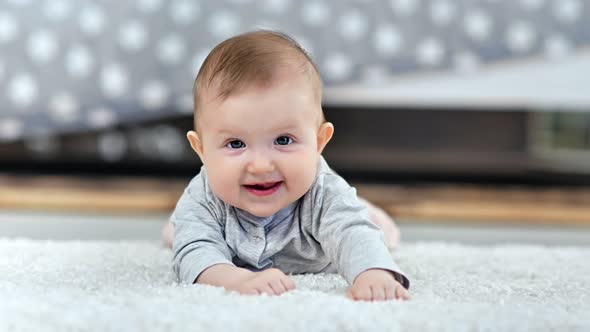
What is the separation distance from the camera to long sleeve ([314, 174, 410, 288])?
2.22ft

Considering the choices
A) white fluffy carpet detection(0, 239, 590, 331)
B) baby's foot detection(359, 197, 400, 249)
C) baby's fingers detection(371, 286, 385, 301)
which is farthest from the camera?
baby's foot detection(359, 197, 400, 249)

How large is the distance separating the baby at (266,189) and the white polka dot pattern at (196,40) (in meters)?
1.25

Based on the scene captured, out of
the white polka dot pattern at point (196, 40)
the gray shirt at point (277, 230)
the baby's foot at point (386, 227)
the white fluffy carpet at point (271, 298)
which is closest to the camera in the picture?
the white fluffy carpet at point (271, 298)

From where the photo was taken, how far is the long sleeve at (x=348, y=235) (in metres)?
0.68

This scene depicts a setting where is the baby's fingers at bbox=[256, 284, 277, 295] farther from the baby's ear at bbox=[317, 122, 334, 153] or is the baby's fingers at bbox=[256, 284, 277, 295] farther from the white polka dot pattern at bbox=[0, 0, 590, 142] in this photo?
the white polka dot pattern at bbox=[0, 0, 590, 142]

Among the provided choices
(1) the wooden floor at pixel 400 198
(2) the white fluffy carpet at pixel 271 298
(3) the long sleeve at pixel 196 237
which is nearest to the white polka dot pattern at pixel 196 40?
(1) the wooden floor at pixel 400 198

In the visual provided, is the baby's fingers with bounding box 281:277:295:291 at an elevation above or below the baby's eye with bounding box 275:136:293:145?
below

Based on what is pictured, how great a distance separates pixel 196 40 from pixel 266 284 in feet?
4.72

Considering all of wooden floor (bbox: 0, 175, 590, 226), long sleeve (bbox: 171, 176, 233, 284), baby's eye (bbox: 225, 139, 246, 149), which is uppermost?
baby's eye (bbox: 225, 139, 246, 149)

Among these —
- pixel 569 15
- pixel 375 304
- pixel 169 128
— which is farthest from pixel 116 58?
pixel 375 304

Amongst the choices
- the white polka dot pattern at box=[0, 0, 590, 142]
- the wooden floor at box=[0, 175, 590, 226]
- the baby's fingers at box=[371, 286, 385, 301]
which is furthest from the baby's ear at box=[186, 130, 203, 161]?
the white polka dot pattern at box=[0, 0, 590, 142]

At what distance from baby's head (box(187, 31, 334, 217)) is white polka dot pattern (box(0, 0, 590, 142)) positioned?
1.28m

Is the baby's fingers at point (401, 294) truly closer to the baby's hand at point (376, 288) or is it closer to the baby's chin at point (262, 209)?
the baby's hand at point (376, 288)

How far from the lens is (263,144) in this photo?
689mm
